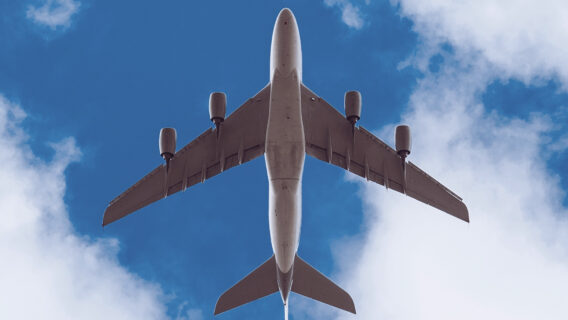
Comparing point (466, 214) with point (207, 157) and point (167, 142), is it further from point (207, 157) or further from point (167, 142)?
point (167, 142)

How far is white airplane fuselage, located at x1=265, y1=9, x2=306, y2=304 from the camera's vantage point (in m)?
28.8

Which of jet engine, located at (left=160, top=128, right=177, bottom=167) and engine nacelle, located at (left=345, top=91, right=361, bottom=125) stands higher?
engine nacelle, located at (left=345, top=91, right=361, bottom=125)

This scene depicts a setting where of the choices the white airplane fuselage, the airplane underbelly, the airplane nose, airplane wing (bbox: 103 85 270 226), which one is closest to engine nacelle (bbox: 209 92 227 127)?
airplane wing (bbox: 103 85 270 226)

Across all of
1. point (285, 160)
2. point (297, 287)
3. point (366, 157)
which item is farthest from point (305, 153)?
point (297, 287)

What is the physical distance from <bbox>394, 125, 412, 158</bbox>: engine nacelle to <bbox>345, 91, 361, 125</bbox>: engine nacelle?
2.07m

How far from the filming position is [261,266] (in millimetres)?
34406

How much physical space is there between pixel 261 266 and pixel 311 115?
8180 millimetres

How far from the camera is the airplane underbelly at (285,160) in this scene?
94.2 feet

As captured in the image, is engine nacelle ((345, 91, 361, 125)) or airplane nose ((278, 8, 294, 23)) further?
engine nacelle ((345, 91, 361, 125))

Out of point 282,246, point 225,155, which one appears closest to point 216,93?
point 225,155

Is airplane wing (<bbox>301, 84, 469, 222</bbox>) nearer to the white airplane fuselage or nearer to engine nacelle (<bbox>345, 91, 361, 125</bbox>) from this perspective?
engine nacelle (<bbox>345, 91, 361, 125</bbox>)

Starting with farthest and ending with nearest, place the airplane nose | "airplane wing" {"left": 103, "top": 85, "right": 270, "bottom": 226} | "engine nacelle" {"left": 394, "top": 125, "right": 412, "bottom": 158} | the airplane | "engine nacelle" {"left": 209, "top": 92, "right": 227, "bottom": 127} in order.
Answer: "airplane wing" {"left": 103, "top": 85, "right": 270, "bottom": 226} → the airplane → "engine nacelle" {"left": 209, "top": 92, "right": 227, "bottom": 127} → "engine nacelle" {"left": 394, "top": 125, "right": 412, "bottom": 158} → the airplane nose

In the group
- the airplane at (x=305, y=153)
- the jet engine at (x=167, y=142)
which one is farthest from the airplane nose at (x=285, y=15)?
the jet engine at (x=167, y=142)

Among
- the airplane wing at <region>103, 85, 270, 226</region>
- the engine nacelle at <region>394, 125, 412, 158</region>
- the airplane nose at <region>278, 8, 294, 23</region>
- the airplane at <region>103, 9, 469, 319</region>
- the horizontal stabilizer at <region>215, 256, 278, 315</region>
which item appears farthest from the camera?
the horizontal stabilizer at <region>215, 256, 278, 315</region>
